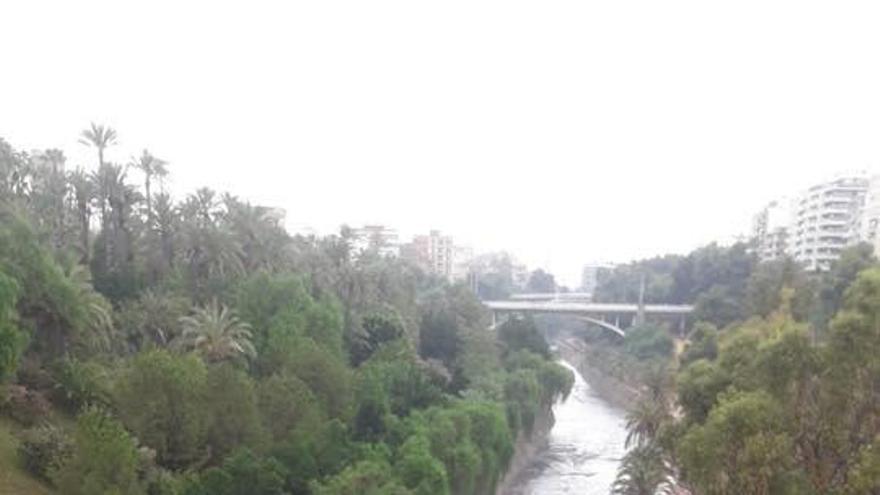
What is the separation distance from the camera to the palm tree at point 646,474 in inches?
1464

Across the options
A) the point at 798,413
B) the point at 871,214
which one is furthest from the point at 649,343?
the point at 798,413

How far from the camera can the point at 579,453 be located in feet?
203

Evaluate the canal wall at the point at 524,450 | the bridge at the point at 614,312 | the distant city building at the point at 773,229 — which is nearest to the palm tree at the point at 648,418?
the canal wall at the point at 524,450

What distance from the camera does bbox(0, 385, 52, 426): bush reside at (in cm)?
2791

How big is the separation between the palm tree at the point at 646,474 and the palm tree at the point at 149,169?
3089 centimetres

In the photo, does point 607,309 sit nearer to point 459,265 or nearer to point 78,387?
point 78,387

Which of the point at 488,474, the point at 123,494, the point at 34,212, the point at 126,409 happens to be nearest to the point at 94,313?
the point at 126,409

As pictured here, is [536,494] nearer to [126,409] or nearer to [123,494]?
[126,409]

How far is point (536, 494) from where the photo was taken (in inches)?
1932

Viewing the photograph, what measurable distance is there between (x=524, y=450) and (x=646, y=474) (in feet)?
69.0

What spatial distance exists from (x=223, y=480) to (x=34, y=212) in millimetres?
26332

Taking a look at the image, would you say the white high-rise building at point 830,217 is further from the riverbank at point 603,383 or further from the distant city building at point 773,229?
the riverbank at point 603,383

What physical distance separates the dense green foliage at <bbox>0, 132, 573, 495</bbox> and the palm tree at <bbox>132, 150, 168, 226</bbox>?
0.09 meters

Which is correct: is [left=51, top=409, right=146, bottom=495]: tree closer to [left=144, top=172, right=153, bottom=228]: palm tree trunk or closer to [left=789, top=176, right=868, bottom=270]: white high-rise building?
[left=144, top=172, right=153, bottom=228]: palm tree trunk
